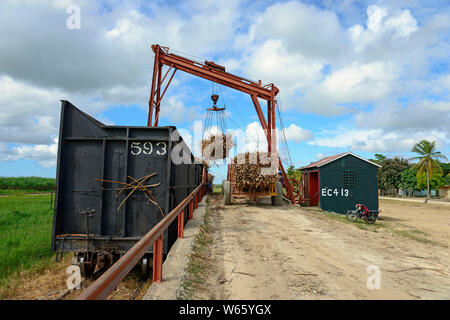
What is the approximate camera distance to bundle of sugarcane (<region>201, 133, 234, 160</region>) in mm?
20422

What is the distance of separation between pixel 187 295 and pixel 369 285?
8.37 feet

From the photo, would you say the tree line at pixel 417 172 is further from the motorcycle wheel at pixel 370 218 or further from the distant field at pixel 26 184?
the distant field at pixel 26 184

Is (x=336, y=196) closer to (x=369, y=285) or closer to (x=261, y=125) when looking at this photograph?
(x=261, y=125)

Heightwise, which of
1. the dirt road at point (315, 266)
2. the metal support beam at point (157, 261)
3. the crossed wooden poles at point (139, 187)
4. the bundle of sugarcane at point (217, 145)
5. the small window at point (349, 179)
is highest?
the bundle of sugarcane at point (217, 145)

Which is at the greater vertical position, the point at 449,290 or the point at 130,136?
Result: the point at 130,136

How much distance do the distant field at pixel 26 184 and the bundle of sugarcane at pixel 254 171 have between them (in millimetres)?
41377

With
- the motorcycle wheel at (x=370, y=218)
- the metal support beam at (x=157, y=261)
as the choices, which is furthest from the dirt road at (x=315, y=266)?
the motorcycle wheel at (x=370, y=218)

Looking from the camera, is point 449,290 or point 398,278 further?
point 398,278

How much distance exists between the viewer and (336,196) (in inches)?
678

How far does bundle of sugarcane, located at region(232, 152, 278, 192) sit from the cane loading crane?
7.25 feet

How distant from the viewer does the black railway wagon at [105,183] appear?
5.53m

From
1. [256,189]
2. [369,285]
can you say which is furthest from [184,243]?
[256,189]

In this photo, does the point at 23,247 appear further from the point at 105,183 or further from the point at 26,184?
the point at 26,184

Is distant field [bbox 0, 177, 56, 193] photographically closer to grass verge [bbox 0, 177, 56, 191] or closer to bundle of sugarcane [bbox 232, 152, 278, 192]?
grass verge [bbox 0, 177, 56, 191]
